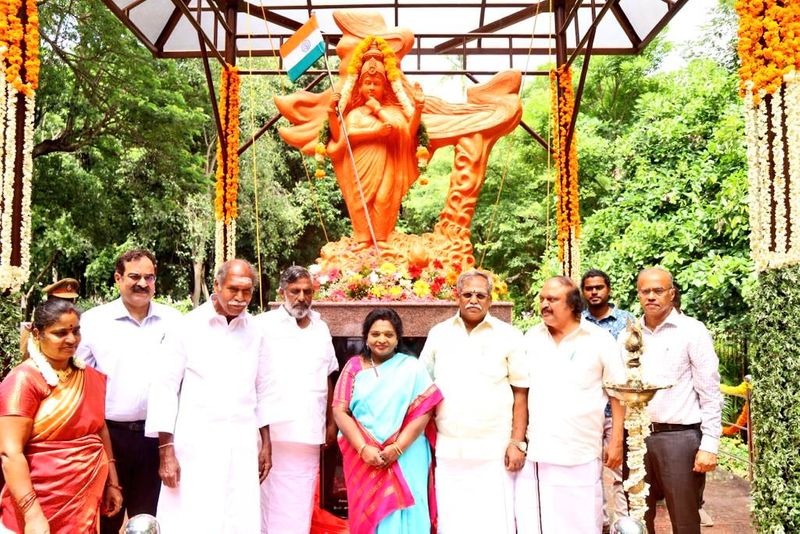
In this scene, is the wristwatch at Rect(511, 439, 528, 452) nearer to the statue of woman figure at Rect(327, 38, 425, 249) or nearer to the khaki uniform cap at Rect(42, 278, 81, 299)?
the khaki uniform cap at Rect(42, 278, 81, 299)

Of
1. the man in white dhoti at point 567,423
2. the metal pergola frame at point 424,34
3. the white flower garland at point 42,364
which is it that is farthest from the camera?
the metal pergola frame at point 424,34

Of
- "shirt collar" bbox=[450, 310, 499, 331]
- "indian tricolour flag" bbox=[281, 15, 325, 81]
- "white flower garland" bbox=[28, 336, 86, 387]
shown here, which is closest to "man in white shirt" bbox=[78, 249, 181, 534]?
"white flower garland" bbox=[28, 336, 86, 387]

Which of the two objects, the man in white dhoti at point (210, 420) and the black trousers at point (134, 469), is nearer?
the man in white dhoti at point (210, 420)

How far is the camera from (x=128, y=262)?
12.6 ft

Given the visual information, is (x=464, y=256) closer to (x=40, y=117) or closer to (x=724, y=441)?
(x=724, y=441)

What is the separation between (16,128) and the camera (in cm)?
486

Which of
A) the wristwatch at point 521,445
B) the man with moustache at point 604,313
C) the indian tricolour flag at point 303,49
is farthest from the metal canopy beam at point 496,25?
the wristwatch at point 521,445

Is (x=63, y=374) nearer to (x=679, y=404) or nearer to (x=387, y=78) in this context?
(x=679, y=404)

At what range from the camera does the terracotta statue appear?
7773 millimetres

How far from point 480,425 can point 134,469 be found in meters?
1.96

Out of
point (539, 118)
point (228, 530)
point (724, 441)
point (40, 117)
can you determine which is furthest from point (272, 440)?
point (539, 118)

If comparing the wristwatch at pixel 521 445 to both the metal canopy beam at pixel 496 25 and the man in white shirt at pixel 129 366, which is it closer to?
the man in white shirt at pixel 129 366

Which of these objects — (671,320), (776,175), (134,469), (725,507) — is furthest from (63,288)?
(725,507)

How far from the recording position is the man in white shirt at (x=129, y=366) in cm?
375
